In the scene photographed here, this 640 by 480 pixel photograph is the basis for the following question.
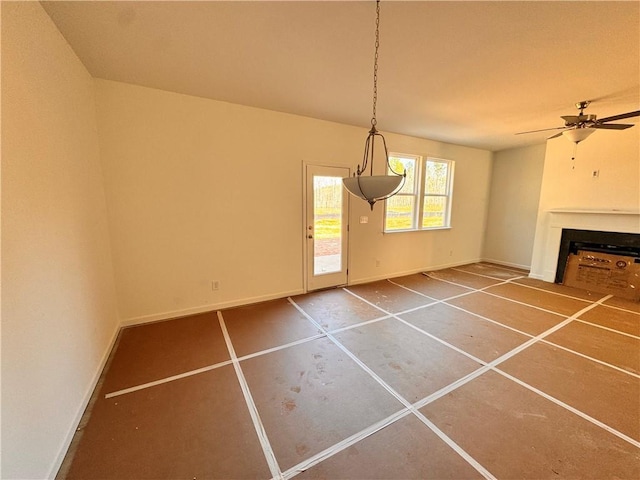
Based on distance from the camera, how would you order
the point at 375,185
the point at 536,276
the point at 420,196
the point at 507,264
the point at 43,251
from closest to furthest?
the point at 43,251, the point at 375,185, the point at 536,276, the point at 420,196, the point at 507,264

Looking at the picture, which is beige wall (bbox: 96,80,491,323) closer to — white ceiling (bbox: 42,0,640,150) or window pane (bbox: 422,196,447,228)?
white ceiling (bbox: 42,0,640,150)

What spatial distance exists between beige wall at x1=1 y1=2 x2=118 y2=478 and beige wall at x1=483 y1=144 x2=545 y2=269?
7.45 meters

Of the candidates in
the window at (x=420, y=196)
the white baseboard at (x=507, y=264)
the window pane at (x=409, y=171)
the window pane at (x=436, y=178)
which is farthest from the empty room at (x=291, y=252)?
the white baseboard at (x=507, y=264)

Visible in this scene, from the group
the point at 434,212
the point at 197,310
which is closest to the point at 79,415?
the point at 197,310

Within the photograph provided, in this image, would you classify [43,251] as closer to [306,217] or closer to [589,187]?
[306,217]

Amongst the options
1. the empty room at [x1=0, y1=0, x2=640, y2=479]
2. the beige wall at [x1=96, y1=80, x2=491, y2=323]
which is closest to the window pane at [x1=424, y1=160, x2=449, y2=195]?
the empty room at [x1=0, y1=0, x2=640, y2=479]

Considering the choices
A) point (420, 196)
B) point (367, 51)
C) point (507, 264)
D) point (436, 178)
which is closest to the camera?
point (367, 51)

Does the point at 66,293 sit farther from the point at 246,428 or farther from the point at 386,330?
the point at 386,330

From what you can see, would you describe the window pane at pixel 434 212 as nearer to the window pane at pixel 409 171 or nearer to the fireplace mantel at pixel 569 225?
the window pane at pixel 409 171

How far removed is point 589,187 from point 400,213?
3097 millimetres

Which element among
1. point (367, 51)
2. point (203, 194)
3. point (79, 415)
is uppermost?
point (367, 51)

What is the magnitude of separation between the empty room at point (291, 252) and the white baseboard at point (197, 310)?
0.02 metres

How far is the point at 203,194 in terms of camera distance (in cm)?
318

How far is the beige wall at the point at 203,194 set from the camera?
2791 mm
